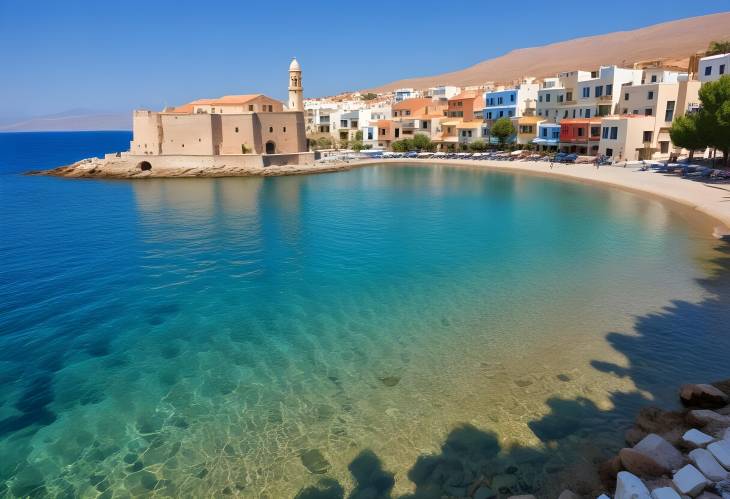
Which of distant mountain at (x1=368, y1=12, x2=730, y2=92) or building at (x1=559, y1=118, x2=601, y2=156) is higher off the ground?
distant mountain at (x1=368, y1=12, x2=730, y2=92)

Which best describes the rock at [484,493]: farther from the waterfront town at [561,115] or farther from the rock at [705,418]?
the waterfront town at [561,115]

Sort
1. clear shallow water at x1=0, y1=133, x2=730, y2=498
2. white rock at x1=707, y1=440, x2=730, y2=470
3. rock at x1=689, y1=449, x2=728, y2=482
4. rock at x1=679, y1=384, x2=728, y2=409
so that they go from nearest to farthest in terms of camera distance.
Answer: rock at x1=689, y1=449, x2=728, y2=482 < white rock at x1=707, y1=440, x2=730, y2=470 < clear shallow water at x1=0, y1=133, x2=730, y2=498 < rock at x1=679, y1=384, x2=728, y2=409

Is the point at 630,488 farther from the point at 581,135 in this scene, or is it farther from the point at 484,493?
the point at 581,135

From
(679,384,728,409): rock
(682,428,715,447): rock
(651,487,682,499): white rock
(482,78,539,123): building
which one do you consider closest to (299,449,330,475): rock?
(651,487,682,499): white rock

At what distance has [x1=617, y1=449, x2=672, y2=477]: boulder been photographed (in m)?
6.27

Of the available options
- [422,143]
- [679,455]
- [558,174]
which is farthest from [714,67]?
[679,455]

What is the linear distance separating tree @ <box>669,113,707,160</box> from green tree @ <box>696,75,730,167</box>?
779 mm

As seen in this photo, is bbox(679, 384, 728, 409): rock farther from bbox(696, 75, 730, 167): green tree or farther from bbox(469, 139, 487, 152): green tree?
bbox(469, 139, 487, 152): green tree

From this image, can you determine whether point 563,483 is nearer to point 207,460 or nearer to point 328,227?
point 207,460

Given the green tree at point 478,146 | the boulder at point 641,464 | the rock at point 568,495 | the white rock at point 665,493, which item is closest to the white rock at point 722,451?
the boulder at point 641,464

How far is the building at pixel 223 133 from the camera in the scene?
5159 cm

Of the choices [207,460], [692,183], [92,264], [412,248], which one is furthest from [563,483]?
[692,183]

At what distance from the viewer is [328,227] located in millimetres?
25672

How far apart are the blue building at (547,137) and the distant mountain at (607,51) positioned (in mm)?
64969
